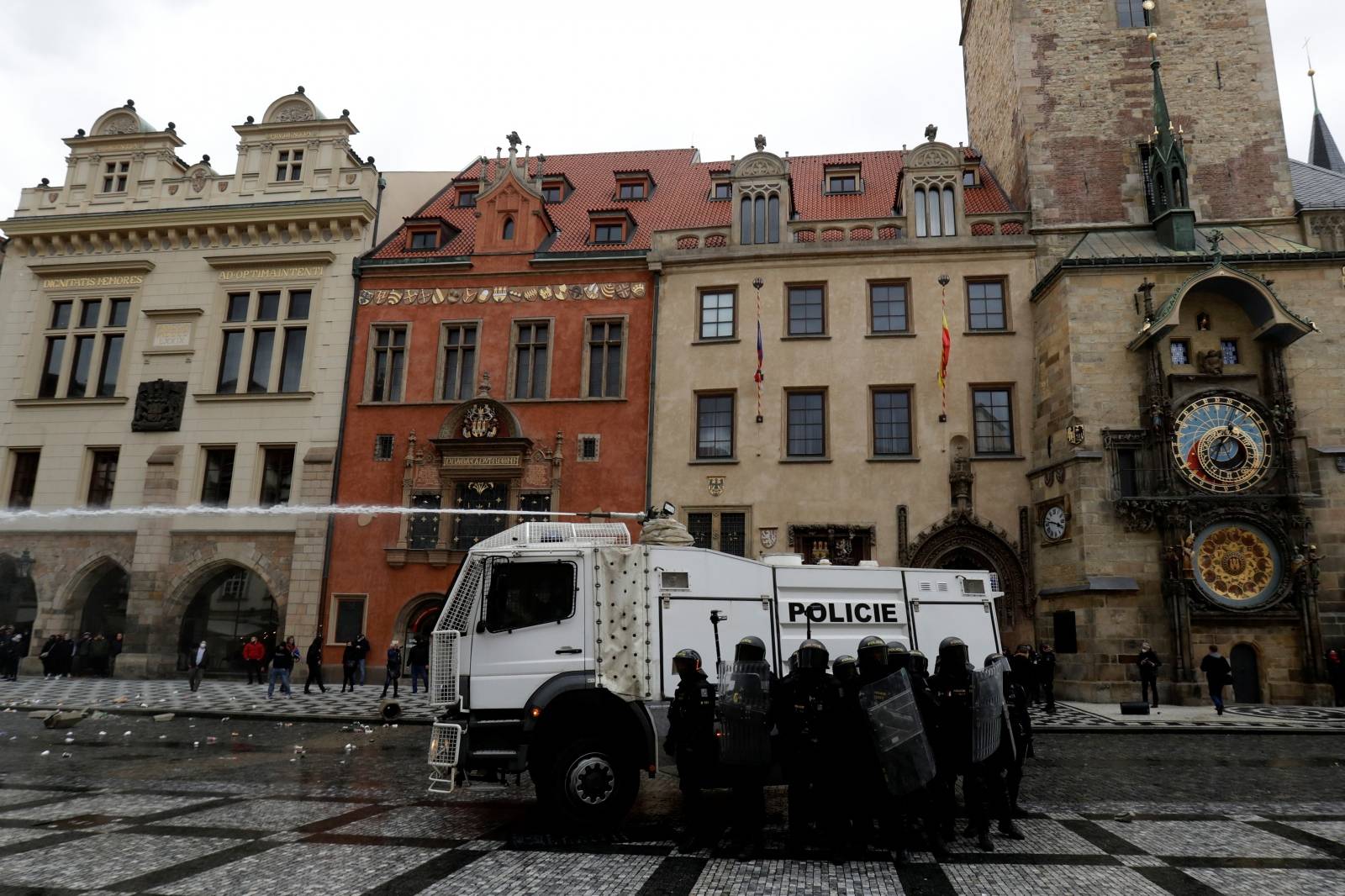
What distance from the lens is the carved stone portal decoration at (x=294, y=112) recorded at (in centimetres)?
2931

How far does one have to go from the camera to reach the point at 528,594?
9102 mm

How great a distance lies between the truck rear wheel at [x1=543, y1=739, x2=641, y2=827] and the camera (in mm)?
8201

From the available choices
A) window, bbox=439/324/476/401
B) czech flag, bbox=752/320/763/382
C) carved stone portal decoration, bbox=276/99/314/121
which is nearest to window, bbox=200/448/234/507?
window, bbox=439/324/476/401

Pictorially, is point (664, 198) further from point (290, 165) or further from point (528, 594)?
point (528, 594)

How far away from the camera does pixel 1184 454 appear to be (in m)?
20.4

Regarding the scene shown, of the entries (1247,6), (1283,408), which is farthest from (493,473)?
(1247,6)

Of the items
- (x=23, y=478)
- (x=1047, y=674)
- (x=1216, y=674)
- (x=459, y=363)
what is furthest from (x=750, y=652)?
(x=23, y=478)

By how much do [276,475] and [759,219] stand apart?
687 inches

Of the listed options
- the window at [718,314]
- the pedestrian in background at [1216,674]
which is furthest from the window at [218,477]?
the pedestrian in background at [1216,674]

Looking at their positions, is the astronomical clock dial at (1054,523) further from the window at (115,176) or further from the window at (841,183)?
the window at (115,176)

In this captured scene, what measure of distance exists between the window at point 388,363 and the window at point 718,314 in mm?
9753

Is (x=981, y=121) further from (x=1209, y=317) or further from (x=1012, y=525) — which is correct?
(x=1012, y=525)

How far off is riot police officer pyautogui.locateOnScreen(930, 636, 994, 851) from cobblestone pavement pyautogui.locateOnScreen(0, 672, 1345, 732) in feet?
29.5

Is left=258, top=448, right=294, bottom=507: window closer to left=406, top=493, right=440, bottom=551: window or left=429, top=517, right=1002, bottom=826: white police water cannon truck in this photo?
left=406, top=493, right=440, bottom=551: window
